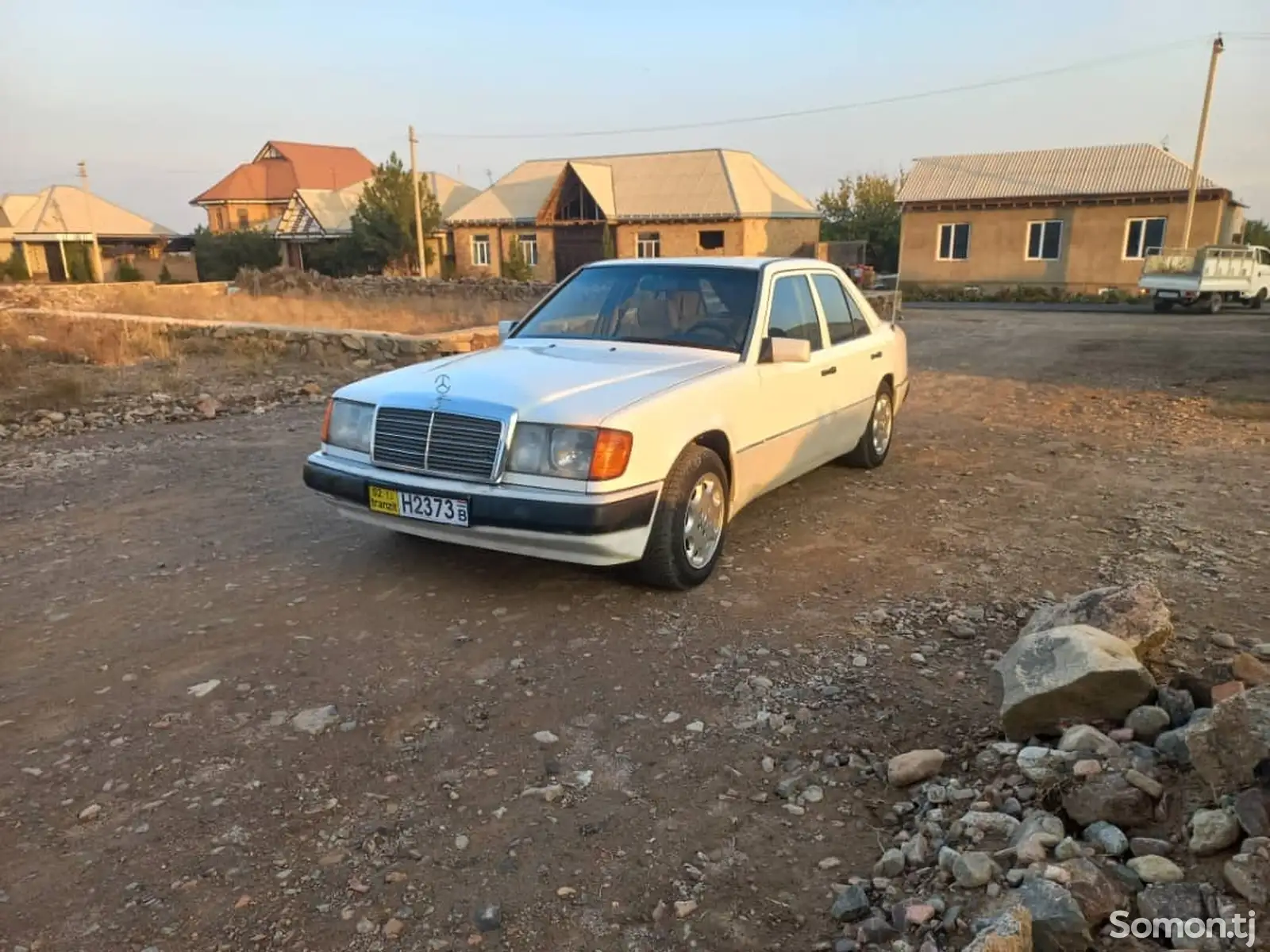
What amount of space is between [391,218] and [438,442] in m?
38.9

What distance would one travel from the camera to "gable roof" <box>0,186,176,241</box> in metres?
48.8

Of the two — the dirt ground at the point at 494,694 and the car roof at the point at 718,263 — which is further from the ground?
the car roof at the point at 718,263

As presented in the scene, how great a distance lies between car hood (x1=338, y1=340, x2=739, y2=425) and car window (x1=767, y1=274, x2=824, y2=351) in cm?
60

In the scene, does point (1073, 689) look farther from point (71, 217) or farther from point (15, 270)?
point (71, 217)

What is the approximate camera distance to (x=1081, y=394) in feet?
34.6

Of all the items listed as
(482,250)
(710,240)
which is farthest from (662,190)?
(482,250)

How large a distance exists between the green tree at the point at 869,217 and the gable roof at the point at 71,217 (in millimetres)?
39170

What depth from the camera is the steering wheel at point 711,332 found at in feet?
17.2

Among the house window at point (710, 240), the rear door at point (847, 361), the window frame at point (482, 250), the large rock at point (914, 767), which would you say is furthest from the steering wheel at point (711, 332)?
the window frame at point (482, 250)

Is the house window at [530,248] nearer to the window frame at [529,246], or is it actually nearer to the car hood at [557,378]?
the window frame at [529,246]

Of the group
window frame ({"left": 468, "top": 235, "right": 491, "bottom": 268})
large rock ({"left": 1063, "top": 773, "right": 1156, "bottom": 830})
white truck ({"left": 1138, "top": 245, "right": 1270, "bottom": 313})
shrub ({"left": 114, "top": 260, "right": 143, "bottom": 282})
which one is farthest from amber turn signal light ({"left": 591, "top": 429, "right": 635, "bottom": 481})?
shrub ({"left": 114, "top": 260, "right": 143, "bottom": 282})

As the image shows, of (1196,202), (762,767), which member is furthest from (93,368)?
(1196,202)

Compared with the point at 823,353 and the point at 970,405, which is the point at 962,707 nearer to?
the point at 823,353

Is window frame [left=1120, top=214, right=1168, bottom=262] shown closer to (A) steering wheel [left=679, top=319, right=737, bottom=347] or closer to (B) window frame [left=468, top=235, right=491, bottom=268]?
(B) window frame [left=468, top=235, right=491, bottom=268]
